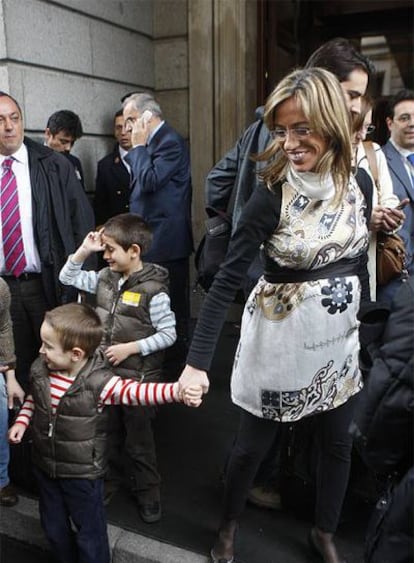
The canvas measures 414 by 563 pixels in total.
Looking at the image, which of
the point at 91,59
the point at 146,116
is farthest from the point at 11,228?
the point at 91,59

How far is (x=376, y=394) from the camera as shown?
4.36 feet

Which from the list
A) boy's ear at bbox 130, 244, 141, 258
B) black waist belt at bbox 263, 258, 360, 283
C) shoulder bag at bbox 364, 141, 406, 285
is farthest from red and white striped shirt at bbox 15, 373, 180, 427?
shoulder bag at bbox 364, 141, 406, 285

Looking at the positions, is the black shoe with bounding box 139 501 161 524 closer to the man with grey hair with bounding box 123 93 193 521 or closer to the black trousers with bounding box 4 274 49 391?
the black trousers with bounding box 4 274 49 391

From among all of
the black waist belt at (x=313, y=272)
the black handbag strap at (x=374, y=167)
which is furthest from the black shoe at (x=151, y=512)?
the black handbag strap at (x=374, y=167)

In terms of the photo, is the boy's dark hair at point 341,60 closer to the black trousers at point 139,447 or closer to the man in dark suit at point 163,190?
the man in dark suit at point 163,190

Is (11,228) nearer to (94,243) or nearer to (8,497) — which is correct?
(94,243)

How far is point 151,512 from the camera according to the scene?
9.47ft

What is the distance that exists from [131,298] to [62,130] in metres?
2.17

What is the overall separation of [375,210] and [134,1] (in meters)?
3.94

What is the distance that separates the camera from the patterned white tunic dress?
2094 millimetres

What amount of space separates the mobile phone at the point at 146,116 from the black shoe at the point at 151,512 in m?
2.34

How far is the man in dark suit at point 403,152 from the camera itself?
11.3 ft

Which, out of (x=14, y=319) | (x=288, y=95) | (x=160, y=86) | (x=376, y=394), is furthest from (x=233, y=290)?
(x=160, y=86)

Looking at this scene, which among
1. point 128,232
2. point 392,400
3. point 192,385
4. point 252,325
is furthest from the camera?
point 128,232
